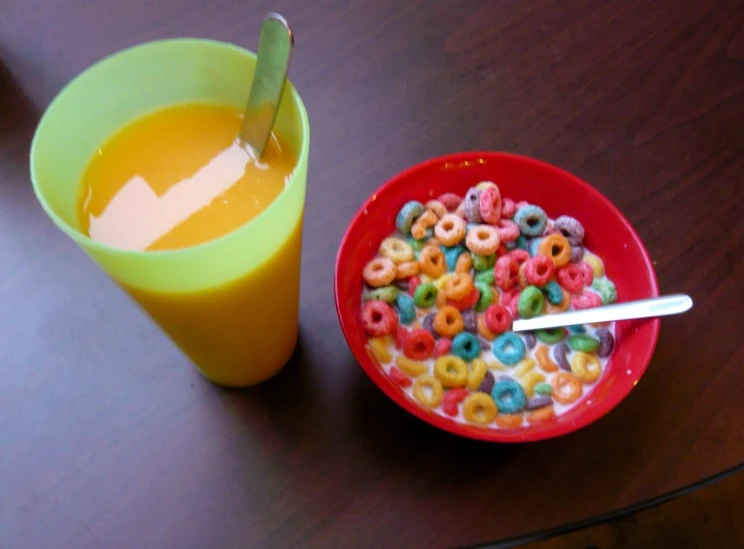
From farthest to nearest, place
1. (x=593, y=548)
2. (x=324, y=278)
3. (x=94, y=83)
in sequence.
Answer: (x=324, y=278) → (x=593, y=548) → (x=94, y=83)

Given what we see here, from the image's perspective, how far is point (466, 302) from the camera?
58 cm

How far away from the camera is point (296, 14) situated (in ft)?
2.53

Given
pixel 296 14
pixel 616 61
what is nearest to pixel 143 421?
pixel 296 14

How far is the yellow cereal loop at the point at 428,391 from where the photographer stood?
53 centimetres

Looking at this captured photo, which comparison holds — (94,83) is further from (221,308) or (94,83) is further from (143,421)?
(143,421)

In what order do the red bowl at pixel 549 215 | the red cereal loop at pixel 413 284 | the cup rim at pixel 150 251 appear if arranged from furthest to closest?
the red cereal loop at pixel 413 284 < the red bowl at pixel 549 215 < the cup rim at pixel 150 251

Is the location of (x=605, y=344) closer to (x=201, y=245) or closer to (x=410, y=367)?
(x=410, y=367)

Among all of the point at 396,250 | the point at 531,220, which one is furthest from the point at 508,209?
the point at 396,250

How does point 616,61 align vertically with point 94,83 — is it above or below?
below

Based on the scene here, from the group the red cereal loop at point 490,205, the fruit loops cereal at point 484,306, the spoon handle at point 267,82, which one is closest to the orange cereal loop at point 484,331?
the fruit loops cereal at point 484,306

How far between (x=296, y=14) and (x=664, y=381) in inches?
23.7

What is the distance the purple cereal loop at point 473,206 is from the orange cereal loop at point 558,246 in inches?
2.6

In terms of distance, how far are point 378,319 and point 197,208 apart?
0.21 meters

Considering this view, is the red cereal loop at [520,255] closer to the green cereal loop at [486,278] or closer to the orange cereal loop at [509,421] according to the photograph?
the green cereal loop at [486,278]
